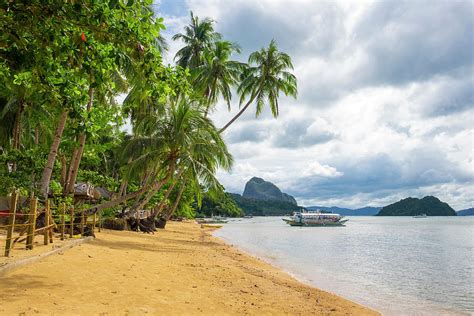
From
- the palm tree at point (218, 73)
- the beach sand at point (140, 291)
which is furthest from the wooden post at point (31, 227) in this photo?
the palm tree at point (218, 73)

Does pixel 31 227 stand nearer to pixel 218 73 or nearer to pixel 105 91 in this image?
pixel 105 91

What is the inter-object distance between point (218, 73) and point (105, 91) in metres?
15.1

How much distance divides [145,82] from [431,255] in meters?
22.1

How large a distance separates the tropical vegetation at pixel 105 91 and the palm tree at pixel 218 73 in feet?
0.20

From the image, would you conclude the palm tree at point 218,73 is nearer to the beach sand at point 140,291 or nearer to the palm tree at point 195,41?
the palm tree at point 195,41

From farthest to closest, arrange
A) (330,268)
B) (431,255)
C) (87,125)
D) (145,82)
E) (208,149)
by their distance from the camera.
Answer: (431,255)
(208,149)
(330,268)
(145,82)
(87,125)

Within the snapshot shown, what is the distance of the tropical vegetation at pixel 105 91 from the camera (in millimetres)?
5062

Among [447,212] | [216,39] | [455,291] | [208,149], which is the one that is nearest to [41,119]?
[208,149]

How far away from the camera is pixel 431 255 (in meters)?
22.6

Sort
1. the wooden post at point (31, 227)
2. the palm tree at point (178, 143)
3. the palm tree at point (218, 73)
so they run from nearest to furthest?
the wooden post at point (31, 227), the palm tree at point (178, 143), the palm tree at point (218, 73)

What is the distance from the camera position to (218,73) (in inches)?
901

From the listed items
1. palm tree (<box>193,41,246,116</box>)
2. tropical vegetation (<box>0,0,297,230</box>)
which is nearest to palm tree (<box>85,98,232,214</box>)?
tropical vegetation (<box>0,0,297,230</box>)

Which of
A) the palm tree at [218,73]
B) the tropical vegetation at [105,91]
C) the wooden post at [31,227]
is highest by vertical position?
the palm tree at [218,73]

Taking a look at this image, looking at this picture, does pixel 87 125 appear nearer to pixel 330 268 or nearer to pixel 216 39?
pixel 330 268
